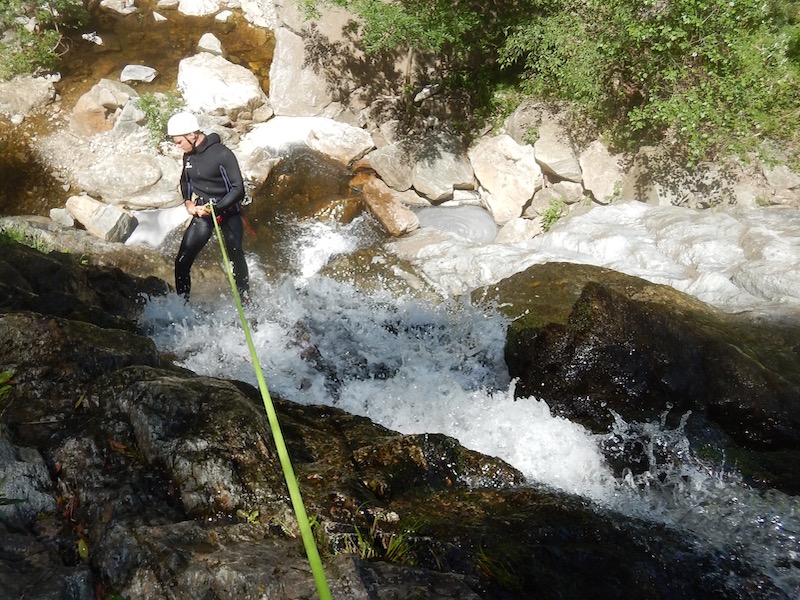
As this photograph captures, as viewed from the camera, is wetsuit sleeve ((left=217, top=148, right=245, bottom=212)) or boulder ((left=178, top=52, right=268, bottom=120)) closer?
wetsuit sleeve ((left=217, top=148, right=245, bottom=212))

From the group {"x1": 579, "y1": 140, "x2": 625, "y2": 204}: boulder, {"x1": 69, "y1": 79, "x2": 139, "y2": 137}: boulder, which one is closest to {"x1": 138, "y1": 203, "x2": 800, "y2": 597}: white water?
{"x1": 579, "y1": 140, "x2": 625, "y2": 204}: boulder

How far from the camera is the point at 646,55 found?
8.84 meters

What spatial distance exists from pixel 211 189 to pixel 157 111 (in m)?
5.43

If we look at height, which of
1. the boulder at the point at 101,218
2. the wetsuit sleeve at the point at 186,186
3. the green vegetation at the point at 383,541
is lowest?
the boulder at the point at 101,218

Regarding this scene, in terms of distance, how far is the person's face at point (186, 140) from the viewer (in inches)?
244

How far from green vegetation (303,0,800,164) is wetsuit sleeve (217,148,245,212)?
13.6 feet

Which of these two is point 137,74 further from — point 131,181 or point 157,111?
point 131,181

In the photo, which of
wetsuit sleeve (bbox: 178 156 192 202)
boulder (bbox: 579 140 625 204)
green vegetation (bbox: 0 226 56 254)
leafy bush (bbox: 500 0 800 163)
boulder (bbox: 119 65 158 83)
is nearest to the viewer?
wetsuit sleeve (bbox: 178 156 192 202)

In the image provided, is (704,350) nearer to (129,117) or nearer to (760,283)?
(760,283)

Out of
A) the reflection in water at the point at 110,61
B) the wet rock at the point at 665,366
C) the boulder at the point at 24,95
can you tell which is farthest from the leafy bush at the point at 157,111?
the wet rock at the point at 665,366

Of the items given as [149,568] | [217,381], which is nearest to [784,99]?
[217,381]

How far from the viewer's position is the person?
6.23 m

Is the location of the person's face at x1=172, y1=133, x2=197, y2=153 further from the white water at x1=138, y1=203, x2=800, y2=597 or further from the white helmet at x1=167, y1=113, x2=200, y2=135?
the white water at x1=138, y1=203, x2=800, y2=597

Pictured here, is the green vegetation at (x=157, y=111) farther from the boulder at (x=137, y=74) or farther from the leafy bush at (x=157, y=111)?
the boulder at (x=137, y=74)
